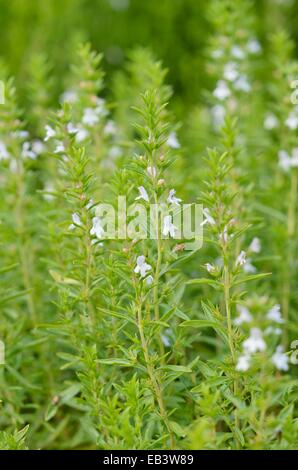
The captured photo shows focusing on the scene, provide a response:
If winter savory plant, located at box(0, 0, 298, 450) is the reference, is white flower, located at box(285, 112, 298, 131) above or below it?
above

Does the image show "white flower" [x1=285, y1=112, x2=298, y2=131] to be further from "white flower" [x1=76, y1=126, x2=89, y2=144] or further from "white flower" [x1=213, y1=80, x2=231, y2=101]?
"white flower" [x1=76, y1=126, x2=89, y2=144]

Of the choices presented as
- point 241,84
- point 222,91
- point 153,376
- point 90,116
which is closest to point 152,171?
point 153,376

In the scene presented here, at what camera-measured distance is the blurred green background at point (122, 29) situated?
6.01 metres

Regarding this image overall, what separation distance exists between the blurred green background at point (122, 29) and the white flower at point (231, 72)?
7.47 feet

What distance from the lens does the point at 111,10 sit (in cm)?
635

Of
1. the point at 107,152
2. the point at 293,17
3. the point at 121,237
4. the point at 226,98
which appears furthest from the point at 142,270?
the point at 293,17

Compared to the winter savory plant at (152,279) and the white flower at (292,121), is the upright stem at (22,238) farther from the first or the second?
the white flower at (292,121)

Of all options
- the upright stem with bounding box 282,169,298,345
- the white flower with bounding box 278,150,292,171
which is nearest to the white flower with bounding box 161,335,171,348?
the upright stem with bounding box 282,169,298,345

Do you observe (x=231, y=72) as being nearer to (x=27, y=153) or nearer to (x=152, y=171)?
(x=27, y=153)

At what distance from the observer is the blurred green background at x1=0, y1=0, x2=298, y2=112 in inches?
237

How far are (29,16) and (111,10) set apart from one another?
0.73 metres

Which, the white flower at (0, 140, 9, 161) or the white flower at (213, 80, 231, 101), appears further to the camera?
the white flower at (213, 80, 231, 101)

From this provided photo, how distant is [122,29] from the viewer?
20.3 ft

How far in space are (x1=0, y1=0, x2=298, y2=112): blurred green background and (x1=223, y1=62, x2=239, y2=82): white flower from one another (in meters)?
2.28
